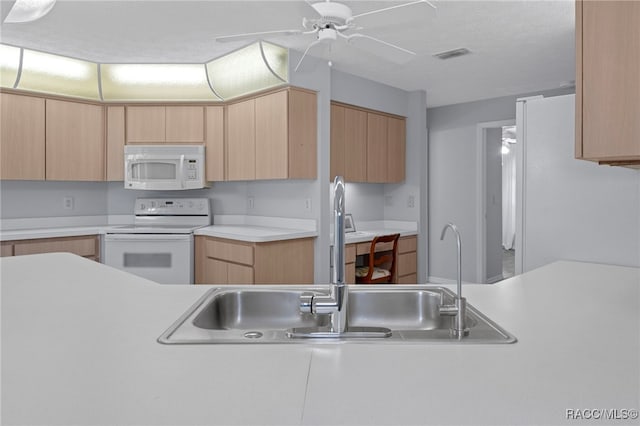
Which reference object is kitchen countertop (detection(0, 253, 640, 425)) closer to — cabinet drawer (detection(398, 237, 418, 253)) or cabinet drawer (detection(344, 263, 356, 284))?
cabinet drawer (detection(344, 263, 356, 284))

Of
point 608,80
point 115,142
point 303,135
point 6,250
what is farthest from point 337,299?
point 115,142

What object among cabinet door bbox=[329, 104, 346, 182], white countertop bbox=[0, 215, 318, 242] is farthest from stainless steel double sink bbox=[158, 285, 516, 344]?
cabinet door bbox=[329, 104, 346, 182]

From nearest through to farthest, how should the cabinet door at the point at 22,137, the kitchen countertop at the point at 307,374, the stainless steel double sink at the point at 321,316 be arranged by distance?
1. the kitchen countertop at the point at 307,374
2. the stainless steel double sink at the point at 321,316
3. the cabinet door at the point at 22,137

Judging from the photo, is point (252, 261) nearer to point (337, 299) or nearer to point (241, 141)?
point (241, 141)

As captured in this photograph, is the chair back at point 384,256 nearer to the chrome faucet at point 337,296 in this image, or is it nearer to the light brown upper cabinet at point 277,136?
the light brown upper cabinet at point 277,136

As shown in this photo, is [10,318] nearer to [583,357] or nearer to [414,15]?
[583,357]

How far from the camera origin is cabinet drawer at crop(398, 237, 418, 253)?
4410 millimetres

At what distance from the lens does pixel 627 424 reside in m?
0.64

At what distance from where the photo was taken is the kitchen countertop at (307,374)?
67 cm

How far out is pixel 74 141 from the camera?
3908mm

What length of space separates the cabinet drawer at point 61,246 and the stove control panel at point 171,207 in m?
0.66

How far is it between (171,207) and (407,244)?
242 centimetres

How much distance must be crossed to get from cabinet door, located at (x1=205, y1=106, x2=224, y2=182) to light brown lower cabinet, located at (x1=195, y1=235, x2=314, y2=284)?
0.70 m

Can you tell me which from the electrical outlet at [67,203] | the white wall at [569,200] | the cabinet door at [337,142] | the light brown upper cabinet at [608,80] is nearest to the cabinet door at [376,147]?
the cabinet door at [337,142]
